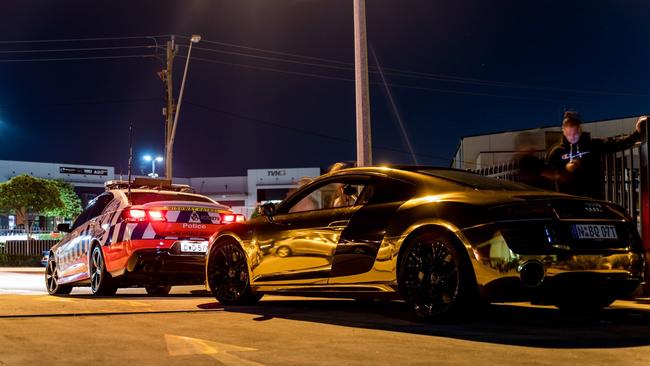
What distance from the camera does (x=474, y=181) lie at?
234 inches

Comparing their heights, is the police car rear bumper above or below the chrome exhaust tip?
below

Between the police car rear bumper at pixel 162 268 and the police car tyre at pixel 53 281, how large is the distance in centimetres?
238

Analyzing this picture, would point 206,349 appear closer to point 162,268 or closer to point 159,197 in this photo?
point 162,268

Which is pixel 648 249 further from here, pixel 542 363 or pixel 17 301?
pixel 17 301

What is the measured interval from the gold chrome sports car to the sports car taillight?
7.87ft

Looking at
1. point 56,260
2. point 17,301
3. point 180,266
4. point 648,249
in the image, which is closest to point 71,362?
point 17,301

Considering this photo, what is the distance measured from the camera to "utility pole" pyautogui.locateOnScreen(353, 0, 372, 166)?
468 inches

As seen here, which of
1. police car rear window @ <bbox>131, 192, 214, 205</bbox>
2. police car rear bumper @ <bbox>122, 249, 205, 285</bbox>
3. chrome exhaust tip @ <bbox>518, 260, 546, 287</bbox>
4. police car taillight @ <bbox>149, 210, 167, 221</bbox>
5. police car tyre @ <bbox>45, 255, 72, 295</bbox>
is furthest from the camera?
police car tyre @ <bbox>45, 255, 72, 295</bbox>

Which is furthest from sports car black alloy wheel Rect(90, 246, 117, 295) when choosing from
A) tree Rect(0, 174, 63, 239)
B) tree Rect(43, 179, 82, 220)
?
tree Rect(43, 179, 82, 220)

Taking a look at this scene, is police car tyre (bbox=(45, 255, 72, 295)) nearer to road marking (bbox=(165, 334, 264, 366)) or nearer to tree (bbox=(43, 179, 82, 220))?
road marking (bbox=(165, 334, 264, 366))

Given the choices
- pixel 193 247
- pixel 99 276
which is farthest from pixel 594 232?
pixel 99 276

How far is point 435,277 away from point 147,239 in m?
4.34

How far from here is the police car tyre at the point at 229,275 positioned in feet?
23.3

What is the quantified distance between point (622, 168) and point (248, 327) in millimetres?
4678
